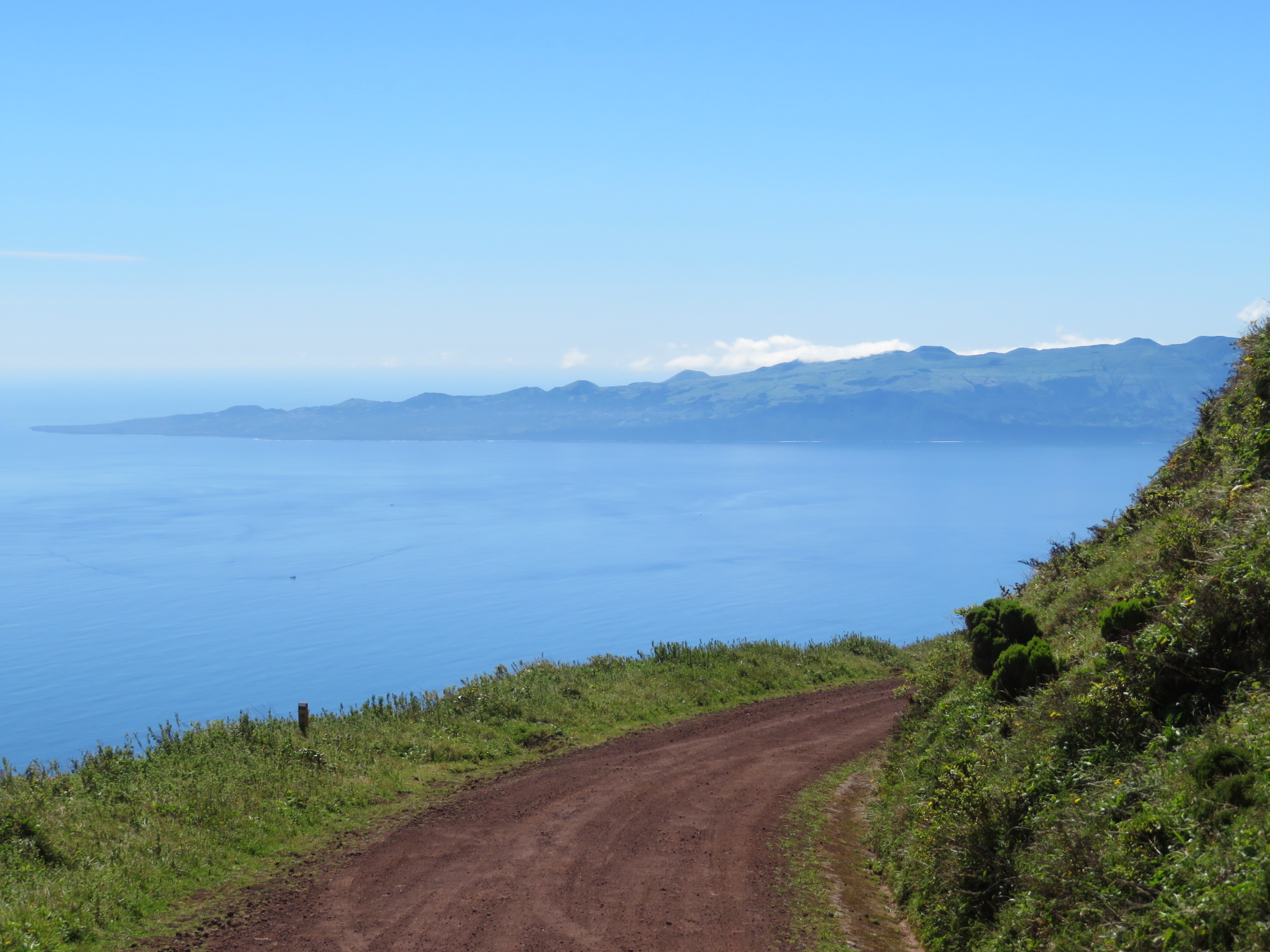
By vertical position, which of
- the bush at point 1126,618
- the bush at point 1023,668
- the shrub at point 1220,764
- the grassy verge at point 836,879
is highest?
the bush at point 1126,618

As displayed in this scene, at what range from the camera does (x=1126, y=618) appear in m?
11.8

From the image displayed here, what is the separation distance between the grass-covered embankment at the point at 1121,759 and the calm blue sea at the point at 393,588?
51871 millimetres

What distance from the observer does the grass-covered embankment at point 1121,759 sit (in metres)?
7.41

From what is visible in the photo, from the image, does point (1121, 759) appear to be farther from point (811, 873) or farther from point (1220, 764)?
point (811, 873)

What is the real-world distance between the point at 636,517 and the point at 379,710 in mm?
152371

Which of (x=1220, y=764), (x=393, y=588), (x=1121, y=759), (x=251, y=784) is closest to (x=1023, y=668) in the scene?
(x=1121, y=759)

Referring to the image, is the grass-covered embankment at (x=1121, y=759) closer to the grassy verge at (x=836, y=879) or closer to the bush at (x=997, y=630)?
the bush at (x=997, y=630)

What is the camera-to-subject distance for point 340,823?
49.6 ft

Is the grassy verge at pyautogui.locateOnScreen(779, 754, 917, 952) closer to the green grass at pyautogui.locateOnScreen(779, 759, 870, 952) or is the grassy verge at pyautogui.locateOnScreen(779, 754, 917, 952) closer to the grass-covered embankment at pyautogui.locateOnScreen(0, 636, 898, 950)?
the green grass at pyautogui.locateOnScreen(779, 759, 870, 952)

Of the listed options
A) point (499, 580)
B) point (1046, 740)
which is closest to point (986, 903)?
point (1046, 740)

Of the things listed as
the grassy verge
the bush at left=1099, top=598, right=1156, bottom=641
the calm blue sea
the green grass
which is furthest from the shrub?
the calm blue sea

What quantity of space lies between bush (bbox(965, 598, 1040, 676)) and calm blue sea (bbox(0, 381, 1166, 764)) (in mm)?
51372

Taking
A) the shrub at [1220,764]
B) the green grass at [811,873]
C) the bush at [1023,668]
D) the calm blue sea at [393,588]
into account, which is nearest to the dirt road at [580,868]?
the green grass at [811,873]

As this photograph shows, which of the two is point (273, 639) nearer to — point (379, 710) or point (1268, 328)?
point (379, 710)
